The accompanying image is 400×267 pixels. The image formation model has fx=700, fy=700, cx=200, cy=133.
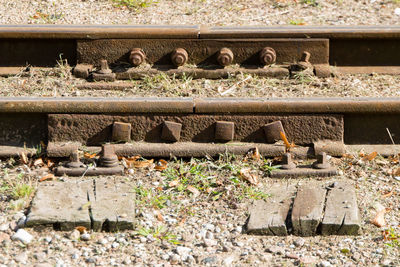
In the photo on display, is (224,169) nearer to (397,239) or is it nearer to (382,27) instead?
(397,239)

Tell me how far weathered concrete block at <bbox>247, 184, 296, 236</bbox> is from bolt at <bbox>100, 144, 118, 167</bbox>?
1.09m

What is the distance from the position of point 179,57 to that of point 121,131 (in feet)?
2.76

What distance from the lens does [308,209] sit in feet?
14.7

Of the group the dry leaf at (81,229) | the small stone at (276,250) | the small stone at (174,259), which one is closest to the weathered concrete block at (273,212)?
the small stone at (276,250)

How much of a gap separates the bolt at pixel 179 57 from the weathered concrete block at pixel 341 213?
166 centimetres

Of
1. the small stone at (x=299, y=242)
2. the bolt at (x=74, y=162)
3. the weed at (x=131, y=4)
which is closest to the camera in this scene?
the small stone at (x=299, y=242)

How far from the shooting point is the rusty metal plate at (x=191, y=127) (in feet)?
17.0

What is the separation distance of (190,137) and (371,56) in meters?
1.79

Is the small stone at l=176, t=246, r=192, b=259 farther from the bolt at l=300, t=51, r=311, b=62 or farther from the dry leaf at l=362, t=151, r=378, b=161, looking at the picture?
the bolt at l=300, t=51, r=311, b=62

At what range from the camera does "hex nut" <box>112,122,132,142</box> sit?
5.16 metres

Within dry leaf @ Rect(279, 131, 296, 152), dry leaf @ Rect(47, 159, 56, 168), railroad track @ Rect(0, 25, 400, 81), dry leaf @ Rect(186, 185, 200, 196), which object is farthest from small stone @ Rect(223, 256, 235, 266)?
railroad track @ Rect(0, 25, 400, 81)

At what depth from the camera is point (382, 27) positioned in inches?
229

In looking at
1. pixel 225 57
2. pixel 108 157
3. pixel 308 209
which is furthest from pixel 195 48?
pixel 308 209

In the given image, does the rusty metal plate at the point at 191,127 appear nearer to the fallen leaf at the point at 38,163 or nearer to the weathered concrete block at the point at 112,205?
the fallen leaf at the point at 38,163
